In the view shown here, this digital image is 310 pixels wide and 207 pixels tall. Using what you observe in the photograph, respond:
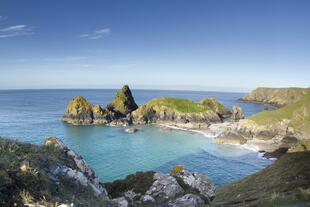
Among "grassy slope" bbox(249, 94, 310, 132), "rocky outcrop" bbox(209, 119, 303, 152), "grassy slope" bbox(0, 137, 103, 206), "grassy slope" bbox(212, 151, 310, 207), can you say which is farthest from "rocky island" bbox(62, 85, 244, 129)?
"grassy slope" bbox(0, 137, 103, 206)

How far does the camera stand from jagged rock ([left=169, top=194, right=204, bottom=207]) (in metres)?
22.3

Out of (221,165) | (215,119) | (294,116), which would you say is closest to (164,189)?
(221,165)

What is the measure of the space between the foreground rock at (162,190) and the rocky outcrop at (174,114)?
328ft

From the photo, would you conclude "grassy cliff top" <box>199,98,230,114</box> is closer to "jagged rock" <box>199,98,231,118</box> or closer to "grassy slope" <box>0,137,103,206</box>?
"jagged rock" <box>199,98,231,118</box>

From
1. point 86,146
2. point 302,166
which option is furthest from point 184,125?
point 302,166

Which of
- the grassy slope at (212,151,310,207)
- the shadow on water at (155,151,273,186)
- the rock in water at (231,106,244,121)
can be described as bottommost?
the shadow on water at (155,151,273,186)

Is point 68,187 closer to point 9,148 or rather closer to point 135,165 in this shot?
point 9,148

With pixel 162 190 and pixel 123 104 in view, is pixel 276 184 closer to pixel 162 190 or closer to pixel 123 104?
pixel 162 190

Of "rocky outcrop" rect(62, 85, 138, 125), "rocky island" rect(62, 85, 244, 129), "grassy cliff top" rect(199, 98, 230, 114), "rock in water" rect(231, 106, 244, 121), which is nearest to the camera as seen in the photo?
"rocky outcrop" rect(62, 85, 138, 125)

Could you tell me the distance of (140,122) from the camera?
437ft

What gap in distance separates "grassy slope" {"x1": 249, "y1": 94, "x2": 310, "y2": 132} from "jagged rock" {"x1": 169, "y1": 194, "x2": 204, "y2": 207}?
8815 cm

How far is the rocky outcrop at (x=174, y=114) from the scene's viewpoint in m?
133

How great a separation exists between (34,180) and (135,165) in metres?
59.2

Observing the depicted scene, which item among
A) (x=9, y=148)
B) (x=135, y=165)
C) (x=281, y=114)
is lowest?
(x=135, y=165)
